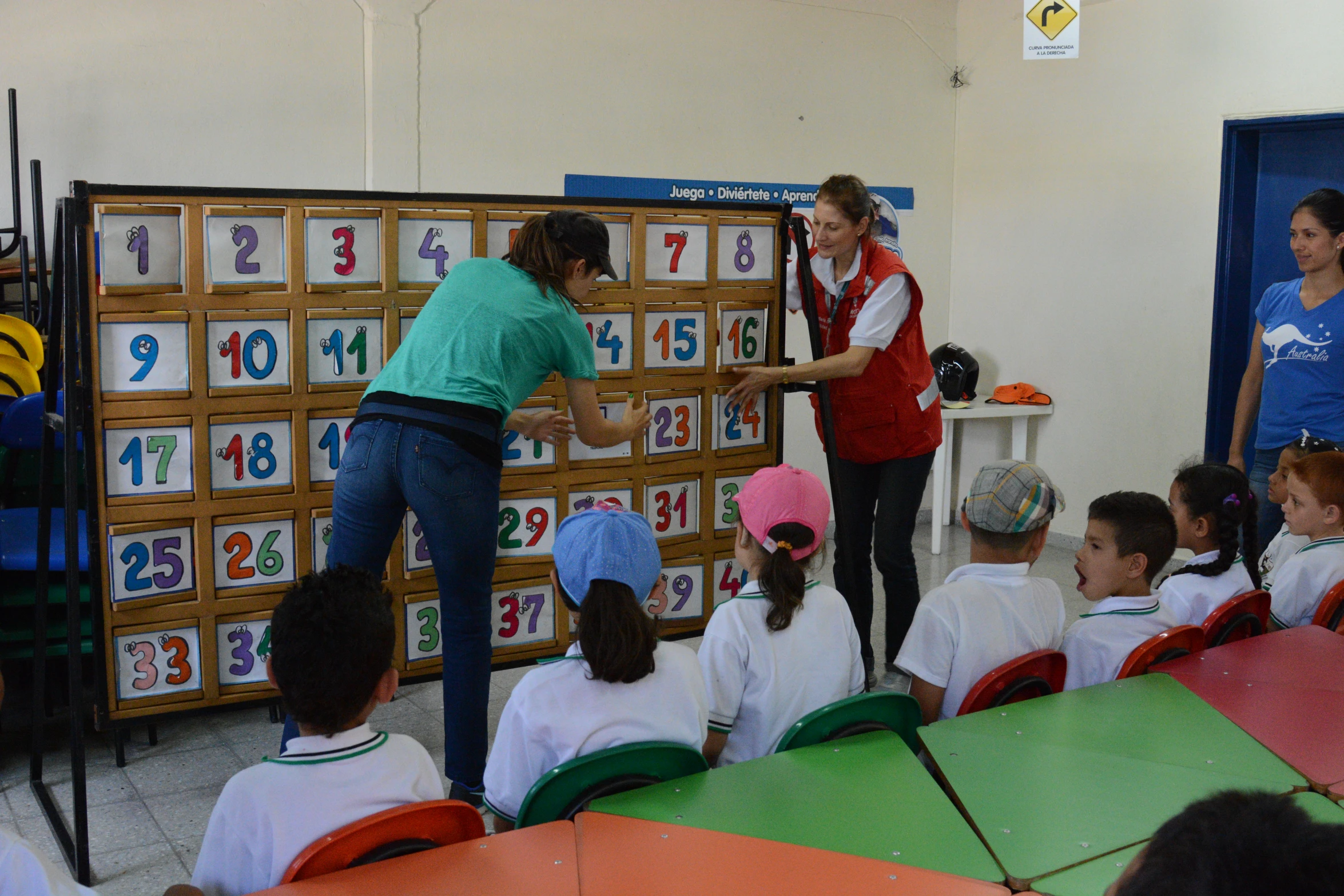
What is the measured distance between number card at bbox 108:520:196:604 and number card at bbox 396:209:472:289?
2.57 ft

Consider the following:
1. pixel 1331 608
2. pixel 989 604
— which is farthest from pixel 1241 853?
pixel 1331 608

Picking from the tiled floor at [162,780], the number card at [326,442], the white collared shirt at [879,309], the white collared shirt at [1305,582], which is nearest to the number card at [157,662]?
the tiled floor at [162,780]

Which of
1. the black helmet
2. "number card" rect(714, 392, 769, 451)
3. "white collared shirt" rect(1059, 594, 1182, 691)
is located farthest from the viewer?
the black helmet

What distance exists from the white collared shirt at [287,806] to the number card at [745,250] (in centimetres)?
193

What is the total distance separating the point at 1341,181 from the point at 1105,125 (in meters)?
1.08

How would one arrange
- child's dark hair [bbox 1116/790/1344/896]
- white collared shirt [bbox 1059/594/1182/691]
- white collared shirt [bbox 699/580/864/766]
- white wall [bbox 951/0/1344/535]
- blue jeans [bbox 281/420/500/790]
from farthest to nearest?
white wall [bbox 951/0/1344/535], blue jeans [bbox 281/420/500/790], white collared shirt [bbox 1059/594/1182/691], white collared shirt [bbox 699/580/864/766], child's dark hair [bbox 1116/790/1344/896]

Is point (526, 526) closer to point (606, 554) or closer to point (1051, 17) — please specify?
point (606, 554)

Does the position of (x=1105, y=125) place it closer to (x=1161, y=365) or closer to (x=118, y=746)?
(x=1161, y=365)

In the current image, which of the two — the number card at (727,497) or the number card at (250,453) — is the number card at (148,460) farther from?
the number card at (727,497)

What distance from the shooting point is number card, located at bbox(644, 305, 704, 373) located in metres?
2.94

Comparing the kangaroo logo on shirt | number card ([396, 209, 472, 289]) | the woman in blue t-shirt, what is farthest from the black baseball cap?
the kangaroo logo on shirt

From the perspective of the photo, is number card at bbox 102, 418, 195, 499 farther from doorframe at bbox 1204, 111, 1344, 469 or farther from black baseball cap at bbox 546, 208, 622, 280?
doorframe at bbox 1204, 111, 1344, 469

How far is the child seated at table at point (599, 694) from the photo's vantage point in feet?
5.23

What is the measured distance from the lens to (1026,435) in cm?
573
